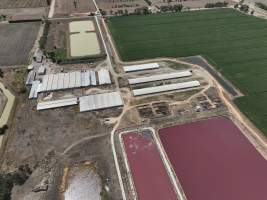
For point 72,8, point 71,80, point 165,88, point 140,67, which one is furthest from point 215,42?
point 72,8

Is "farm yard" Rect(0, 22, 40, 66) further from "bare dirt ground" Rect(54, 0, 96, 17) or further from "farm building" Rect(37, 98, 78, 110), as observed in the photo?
"farm building" Rect(37, 98, 78, 110)

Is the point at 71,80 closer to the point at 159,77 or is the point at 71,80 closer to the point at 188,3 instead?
the point at 159,77

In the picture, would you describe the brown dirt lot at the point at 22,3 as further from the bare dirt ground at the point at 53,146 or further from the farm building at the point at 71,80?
the bare dirt ground at the point at 53,146

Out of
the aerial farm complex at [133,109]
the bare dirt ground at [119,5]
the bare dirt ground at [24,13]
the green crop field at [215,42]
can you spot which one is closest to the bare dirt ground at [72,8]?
the bare dirt ground at [119,5]

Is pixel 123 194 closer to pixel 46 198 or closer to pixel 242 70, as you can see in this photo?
pixel 46 198

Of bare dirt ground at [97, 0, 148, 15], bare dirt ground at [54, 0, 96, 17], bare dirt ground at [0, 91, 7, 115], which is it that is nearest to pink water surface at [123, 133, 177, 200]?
bare dirt ground at [0, 91, 7, 115]
